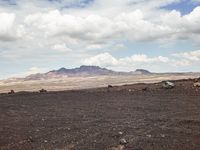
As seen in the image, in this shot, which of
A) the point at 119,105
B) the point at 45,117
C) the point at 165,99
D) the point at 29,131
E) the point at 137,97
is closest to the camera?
the point at 29,131

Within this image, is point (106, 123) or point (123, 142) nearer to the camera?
point (123, 142)

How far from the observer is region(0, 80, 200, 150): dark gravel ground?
662 inches

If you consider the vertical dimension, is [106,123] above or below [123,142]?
above

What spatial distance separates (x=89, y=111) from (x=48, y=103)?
762 centimetres

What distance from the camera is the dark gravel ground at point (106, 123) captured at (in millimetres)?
16827

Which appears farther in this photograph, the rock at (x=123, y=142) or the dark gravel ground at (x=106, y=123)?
the dark gravel ground at (x=106, y=123)

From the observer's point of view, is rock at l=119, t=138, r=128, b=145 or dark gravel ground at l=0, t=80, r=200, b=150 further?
dark gravel ground at l=0, t=80, r=200, b=150

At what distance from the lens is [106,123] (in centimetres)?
2253

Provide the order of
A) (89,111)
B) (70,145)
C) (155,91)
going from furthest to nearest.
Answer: (155,91) < (89,111) < (70,145)

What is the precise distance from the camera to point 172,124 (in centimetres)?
2153

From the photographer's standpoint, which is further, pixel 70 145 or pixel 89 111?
pixel 89 111

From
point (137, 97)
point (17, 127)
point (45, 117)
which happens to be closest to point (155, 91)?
point (137, 97)

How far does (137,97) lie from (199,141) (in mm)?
21206

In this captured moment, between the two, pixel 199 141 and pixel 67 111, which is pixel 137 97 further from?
pixel 199 141
